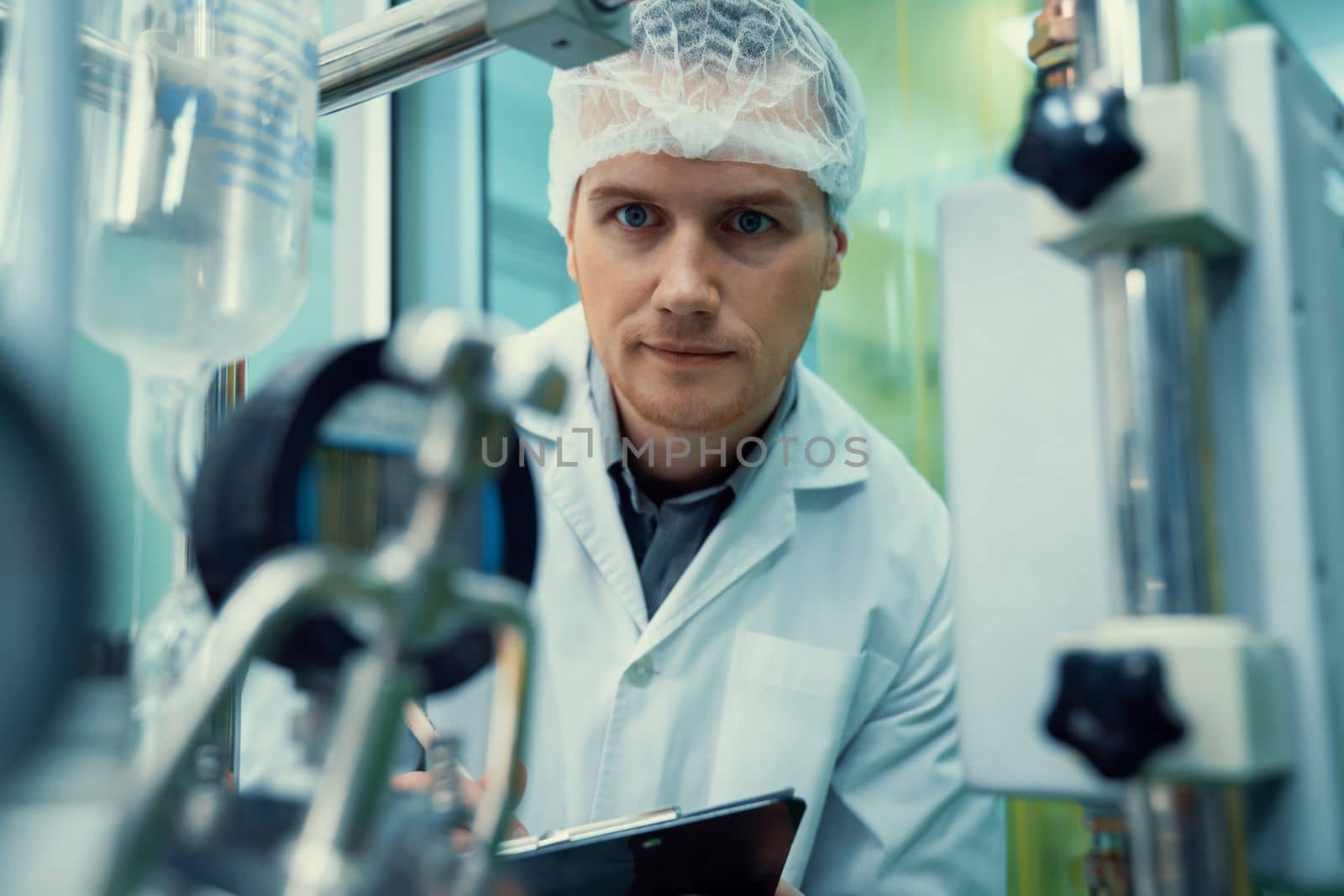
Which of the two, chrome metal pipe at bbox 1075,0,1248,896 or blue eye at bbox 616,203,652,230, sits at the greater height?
blue eye at bbox 616,203,652,230

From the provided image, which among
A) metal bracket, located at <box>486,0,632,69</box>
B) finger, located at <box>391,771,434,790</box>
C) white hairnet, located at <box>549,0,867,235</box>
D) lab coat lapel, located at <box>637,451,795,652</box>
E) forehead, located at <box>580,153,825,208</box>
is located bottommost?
finger, located at <box>391,771,434,790</box>

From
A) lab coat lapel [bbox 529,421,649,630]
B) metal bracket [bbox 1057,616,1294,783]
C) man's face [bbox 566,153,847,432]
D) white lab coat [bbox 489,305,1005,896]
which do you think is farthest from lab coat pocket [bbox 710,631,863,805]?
metal bracket [bbox 1057,616,1294,783]

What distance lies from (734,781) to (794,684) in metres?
0.12

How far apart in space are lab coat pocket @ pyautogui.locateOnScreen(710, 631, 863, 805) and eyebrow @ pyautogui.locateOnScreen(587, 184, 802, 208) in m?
0.47

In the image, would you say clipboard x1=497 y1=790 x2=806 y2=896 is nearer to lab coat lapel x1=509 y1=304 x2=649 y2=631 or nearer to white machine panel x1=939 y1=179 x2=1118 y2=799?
white machine panel x1=939 y1=179 x2=1118 y2=799

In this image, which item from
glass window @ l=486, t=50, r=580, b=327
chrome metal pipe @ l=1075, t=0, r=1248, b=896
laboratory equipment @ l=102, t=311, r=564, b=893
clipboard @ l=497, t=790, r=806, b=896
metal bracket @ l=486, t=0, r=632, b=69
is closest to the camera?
laboratory equipment @ l=102, t=311, r=564, b=893

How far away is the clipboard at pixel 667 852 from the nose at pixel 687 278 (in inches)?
22.2

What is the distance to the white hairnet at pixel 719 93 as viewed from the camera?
112cm

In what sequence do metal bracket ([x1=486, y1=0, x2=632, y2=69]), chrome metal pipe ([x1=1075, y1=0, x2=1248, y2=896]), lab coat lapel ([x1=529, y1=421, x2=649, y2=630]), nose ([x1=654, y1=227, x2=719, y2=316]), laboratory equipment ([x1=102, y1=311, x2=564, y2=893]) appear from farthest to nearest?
1. lab coat lapel ([x1=529, y1=421, x2=649, y2=630])
2. nose ([x1=654, y1=227, x2=719, y2=316])
3. metal bracket ([x1=486, y1=0, x2=632, y2=69])
4. chrome metal pipe ([x1=1075, y1=0, x2=1248, y2=896])
5. laboratory equipment ([x1=102, y1=311, x2=564, y2=893])

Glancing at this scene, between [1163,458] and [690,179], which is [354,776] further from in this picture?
[690,179]

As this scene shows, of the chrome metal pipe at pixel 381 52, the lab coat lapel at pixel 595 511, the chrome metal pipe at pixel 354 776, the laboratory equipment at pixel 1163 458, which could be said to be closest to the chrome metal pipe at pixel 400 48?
the chrome metal pipe at pixel 381 52

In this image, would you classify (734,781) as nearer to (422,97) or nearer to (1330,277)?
(1330,277)

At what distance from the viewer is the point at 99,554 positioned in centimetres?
21

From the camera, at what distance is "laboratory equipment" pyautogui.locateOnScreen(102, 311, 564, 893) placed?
0.78ft
